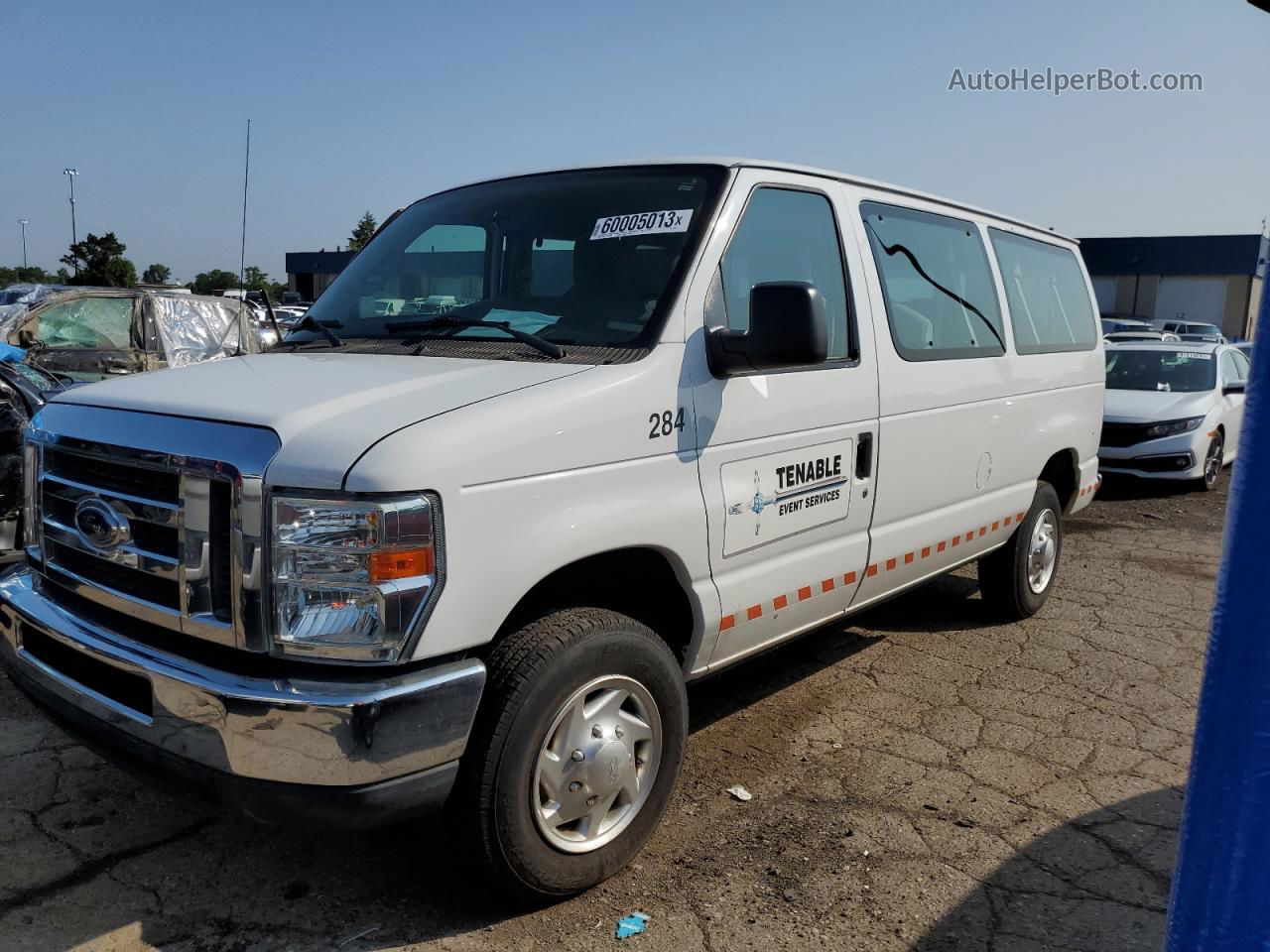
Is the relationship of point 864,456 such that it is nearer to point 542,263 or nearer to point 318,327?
point 542,263

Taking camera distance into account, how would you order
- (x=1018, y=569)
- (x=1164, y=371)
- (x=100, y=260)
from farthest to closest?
(x=100, y=260) → (x=1164, y=371) → (x=1018, y=569)

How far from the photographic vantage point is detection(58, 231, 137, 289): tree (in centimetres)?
4241

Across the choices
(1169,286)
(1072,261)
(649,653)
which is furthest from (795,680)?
(1169,286)

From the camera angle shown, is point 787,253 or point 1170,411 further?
point 1170,411

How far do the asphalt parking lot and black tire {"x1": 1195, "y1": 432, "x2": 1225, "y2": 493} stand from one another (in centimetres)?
693

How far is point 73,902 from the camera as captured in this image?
285 cm

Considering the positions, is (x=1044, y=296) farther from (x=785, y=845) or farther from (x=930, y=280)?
(x=785, y=845)

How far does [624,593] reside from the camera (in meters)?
3.16

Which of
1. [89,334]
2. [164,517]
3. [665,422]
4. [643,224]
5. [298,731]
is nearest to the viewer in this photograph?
[298,731]

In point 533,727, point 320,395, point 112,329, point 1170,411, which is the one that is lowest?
point 533,727

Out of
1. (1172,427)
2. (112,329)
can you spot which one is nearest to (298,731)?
(112,329)

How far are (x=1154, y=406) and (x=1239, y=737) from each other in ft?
33.4

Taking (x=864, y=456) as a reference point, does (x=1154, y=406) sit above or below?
below

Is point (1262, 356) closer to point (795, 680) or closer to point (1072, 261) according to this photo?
point (795, 680)
